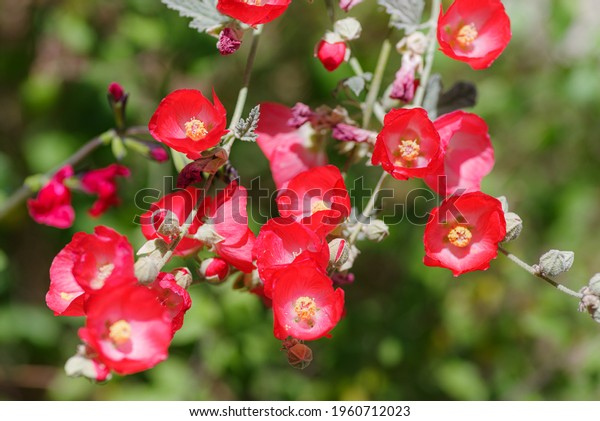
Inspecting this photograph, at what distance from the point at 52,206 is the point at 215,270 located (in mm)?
499

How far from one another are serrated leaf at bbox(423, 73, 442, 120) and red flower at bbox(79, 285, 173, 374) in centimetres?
55

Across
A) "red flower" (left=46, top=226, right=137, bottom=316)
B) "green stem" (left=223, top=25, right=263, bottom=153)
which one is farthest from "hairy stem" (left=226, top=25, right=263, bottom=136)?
"red flower" (left=46, top=226, right=137, bottom=316)

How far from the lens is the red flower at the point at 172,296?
835 millimetres

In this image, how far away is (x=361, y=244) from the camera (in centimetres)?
161

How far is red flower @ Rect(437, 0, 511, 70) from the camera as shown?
983mm

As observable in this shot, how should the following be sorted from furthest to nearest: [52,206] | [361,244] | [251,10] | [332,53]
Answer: [361,244]
[52,206]
[332,53]
[251,10]

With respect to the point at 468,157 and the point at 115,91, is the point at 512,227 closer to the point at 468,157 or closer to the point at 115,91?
the point at 468,157

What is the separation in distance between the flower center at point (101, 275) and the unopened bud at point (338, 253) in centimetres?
29

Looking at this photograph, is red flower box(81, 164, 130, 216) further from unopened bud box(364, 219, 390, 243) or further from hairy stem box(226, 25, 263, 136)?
unopened bud box(364, 219, 390, 243)

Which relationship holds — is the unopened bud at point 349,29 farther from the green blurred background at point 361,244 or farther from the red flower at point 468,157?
the green blurred background at point 361,244

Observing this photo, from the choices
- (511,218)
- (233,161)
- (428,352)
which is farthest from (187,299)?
(428,352)

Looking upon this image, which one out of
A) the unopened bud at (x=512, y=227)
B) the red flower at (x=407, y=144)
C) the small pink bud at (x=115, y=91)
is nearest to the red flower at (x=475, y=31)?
the red flower at (x=407, y=144)

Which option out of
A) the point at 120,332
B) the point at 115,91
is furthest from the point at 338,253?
the point at 115,91

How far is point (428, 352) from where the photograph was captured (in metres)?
1.71
